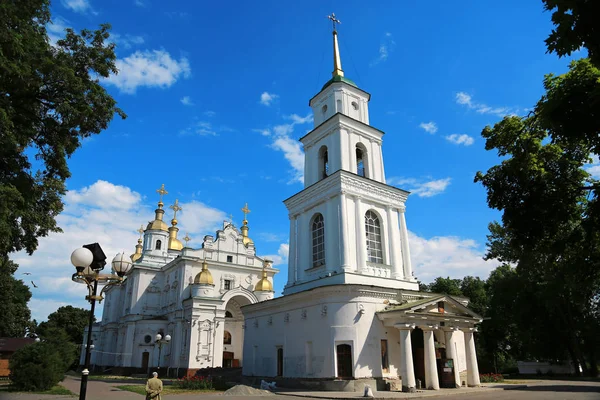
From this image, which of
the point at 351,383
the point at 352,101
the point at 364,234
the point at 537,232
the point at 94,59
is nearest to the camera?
the point at 537,232

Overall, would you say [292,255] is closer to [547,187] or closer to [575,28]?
[547,187]

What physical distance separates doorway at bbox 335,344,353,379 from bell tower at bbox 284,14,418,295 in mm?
3372

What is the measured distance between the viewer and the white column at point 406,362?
61.7 ft

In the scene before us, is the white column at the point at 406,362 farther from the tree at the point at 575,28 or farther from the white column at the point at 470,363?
the tree at the point at 575,28

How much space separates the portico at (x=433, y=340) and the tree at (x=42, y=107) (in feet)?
51.0

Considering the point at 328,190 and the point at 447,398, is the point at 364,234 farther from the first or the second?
the point at 447,398

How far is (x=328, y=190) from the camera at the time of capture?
80.7 ft

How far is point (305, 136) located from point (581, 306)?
25932 mm

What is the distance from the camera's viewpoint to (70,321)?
259ft

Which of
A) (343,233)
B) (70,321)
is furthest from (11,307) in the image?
(343,233)

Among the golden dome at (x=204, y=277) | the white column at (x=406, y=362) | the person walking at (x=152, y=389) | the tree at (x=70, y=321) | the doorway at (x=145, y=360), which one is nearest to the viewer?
the person walking at (x=152, y=389)

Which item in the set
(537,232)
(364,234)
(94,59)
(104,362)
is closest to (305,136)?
(364,234)

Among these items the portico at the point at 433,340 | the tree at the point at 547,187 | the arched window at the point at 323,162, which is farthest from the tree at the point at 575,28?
the arched window at the point at 323,162

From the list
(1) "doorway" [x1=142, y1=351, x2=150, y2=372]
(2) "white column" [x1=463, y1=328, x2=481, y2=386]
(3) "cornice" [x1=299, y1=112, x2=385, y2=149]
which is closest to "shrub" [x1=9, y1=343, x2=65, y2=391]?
(3) "cornice" [x1=299, y1=112, x2=385, y2=149]
